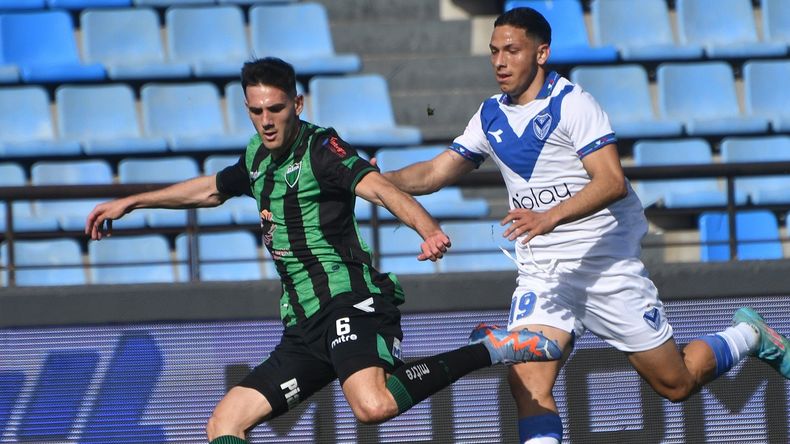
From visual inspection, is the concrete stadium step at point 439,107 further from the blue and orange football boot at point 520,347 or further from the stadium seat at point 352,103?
the blue and orange football boot at point 520,347

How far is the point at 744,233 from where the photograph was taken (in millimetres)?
9836

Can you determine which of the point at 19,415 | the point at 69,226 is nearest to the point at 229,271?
the point at 69,226

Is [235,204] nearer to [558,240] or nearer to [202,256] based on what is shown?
[202,256]

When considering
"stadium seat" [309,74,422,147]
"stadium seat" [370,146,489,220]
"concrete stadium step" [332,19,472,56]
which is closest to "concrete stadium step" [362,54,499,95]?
"concrete stadium step" [332,19,472,56]

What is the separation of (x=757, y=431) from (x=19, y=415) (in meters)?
4.12

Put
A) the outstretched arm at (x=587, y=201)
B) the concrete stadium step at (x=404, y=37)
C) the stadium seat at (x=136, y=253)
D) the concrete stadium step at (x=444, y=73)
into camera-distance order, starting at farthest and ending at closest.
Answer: the concrete stadium step at (x=404, y=37)
the concrete stadium step at (x=444, y=73)
the stadium seat at (x=136, y=253)
the outstretched arm at (x=587, y=201)

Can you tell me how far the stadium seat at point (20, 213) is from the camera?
9.31 meters

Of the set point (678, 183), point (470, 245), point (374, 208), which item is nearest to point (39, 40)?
point (470, 245)

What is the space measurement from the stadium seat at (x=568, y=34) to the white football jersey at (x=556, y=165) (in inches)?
222

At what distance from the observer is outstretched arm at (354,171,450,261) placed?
4.12m

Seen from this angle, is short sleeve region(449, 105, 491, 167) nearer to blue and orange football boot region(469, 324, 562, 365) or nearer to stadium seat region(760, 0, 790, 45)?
blue and orange football boot region(469, 324, 562, 365)

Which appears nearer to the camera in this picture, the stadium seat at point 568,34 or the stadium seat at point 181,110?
the stadium seat at point 181,110

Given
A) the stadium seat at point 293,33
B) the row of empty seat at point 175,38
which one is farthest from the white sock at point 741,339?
the stadium seat at point 293,33

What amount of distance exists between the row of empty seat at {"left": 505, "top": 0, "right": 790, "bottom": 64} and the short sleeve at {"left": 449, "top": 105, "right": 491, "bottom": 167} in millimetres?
5489
